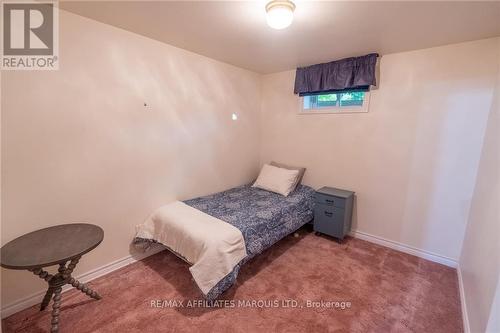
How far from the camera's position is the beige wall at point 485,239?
1.25 meters

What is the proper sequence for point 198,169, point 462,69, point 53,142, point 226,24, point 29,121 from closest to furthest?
point 29,121
point 53,142
point 226,24
point 462,69
point 198,169

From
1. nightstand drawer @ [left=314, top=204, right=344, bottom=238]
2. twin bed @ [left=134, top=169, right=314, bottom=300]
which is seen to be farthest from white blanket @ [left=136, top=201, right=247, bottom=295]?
nightstand drawer @ [left=314, top=204, right=344, bottom=238]

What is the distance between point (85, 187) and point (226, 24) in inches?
70.4

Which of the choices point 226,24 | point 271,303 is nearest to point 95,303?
point 271,303

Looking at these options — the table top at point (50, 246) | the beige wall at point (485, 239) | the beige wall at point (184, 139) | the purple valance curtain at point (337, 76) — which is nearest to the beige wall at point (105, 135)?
the beige wall at point (184, 139)

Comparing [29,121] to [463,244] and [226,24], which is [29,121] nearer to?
[226,24]

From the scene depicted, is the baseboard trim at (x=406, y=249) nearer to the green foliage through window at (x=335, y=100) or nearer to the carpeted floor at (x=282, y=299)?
the carpeted floor at (x=282, y=299)

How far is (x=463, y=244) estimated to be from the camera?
6.97 feet

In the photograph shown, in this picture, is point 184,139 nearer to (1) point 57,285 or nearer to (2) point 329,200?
(1) point 57,285

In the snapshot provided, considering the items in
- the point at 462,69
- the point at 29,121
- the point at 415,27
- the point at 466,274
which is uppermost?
the point at 415,27

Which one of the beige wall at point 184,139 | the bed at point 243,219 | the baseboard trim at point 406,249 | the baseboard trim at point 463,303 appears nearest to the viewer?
the baseboard trim at point 463,303
